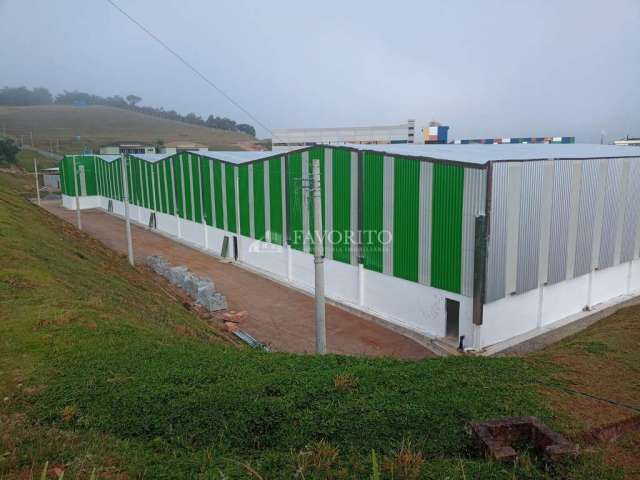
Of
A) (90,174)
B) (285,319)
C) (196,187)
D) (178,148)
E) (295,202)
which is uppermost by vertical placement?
(178,148)

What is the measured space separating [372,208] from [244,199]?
1189cm

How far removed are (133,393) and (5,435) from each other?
6.47 feet

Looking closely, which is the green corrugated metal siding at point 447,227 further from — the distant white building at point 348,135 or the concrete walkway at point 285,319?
the distant white building at point 348,135

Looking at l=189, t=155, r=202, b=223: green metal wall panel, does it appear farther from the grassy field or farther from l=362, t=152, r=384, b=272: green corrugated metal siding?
the grassy field

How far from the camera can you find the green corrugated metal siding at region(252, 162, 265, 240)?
2869 centimetres

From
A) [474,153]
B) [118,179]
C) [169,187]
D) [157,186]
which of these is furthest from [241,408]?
[118,179]

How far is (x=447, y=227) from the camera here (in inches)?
707

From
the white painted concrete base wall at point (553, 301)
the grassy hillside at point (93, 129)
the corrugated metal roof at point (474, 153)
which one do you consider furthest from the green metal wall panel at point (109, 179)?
the grassy hillside at point (93, 129)

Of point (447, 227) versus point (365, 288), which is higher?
point (447, 227)

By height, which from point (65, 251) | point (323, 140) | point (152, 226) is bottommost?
point (152, 226)

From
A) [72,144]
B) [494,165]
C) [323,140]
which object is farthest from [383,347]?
[72,144]

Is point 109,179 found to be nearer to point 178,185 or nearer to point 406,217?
point 178,185

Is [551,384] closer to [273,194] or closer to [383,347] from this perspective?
[383,347]

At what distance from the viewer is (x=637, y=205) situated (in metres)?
23.6
